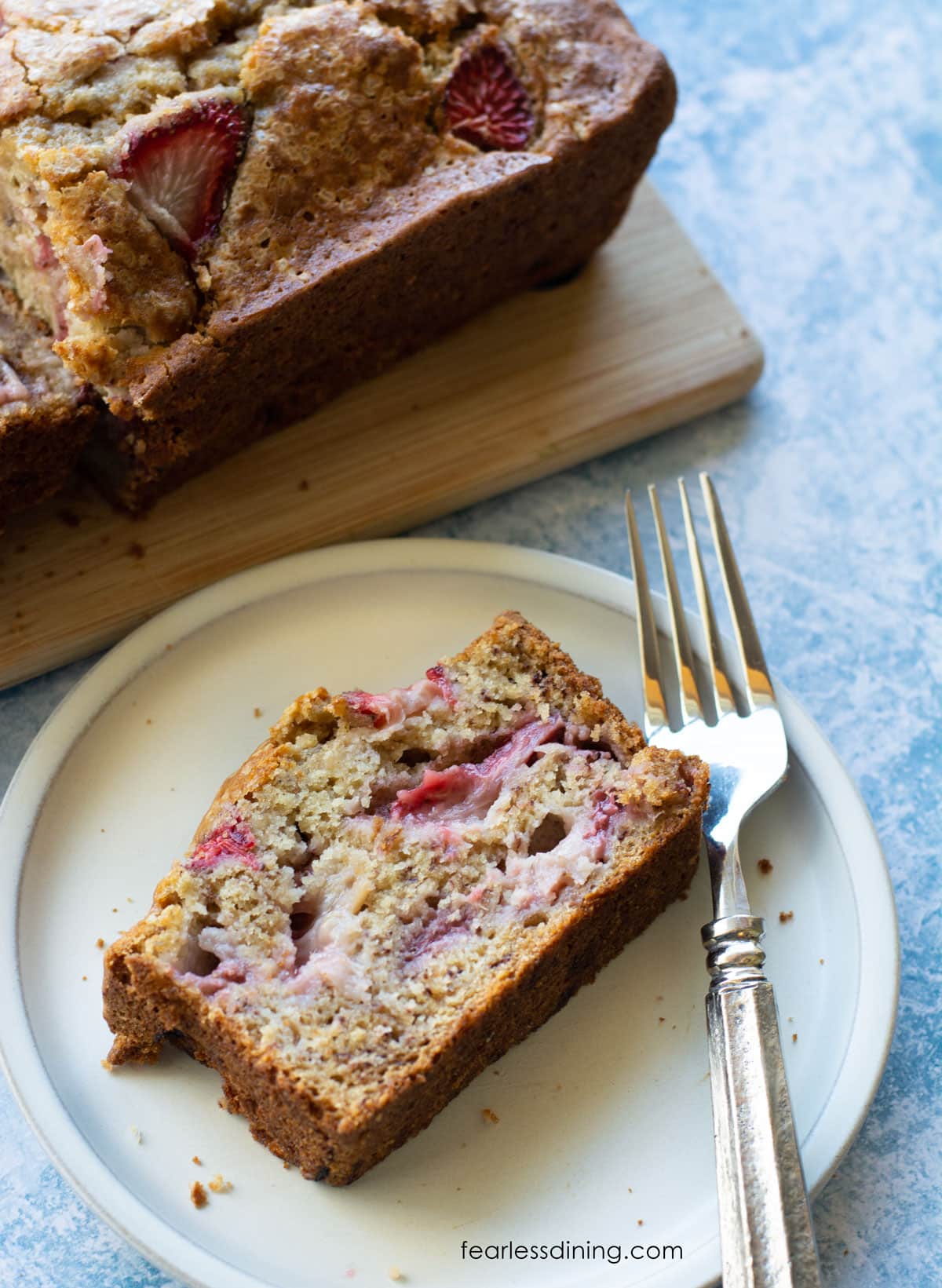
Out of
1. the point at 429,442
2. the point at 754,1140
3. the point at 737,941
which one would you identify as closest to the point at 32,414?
the point at 429,442

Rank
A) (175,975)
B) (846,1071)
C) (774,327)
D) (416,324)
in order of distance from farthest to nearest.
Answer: (774,327) < (416,324) < (846,1071) < (175,975)

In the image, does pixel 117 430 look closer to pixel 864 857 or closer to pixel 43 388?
pixel 43 388

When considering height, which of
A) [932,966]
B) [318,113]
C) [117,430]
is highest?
[318,113]

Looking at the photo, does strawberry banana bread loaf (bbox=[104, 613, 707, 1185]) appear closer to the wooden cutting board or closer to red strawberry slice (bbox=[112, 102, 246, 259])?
the wooden cutting board

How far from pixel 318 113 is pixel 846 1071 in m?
1.96

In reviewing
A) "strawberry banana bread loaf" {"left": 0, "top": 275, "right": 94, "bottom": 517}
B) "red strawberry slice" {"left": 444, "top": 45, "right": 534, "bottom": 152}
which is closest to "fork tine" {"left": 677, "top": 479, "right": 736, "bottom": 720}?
"red strawberry slice" {"left": 444, "top": 45, "right": 534, "bottom": 152}

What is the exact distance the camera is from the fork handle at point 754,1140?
1.85 meters

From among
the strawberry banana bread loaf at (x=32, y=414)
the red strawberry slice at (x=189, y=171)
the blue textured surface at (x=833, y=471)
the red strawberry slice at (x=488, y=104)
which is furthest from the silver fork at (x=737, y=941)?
the strawberry banana bread loaf at (x=32, y=414)

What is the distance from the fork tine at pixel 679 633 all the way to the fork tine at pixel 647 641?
1.5 inches

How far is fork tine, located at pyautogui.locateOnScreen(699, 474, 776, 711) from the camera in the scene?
254cm

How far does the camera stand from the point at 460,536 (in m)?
2.95

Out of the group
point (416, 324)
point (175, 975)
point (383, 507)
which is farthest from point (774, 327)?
point (175, 975)

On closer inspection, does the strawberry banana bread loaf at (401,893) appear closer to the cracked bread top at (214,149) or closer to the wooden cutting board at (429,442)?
the wooden cutting board at (429,442)

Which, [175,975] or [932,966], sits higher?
[175,975]
